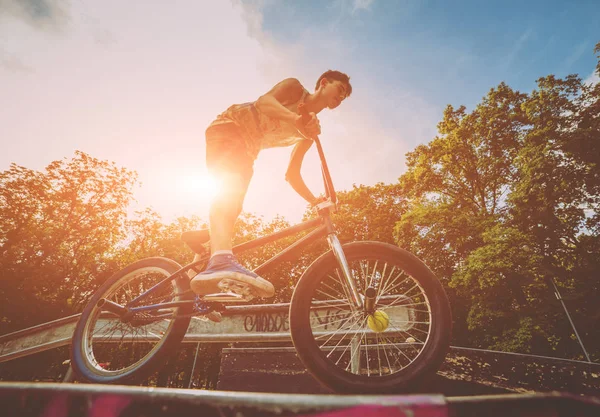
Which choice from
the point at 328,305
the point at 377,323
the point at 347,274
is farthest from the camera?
the point at 328,305

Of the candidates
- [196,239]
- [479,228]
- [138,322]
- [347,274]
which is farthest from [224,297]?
[479,228]

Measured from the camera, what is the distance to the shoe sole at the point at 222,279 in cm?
217

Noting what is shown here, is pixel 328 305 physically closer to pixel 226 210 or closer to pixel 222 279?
pixel 222 279

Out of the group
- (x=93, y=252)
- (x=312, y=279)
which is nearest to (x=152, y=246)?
(x=93, y=252)

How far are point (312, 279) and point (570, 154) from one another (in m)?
22.0

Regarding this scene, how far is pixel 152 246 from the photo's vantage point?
81.5ft

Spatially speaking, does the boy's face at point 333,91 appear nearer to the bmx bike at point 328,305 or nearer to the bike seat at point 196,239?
the bmx bike at point 328,305

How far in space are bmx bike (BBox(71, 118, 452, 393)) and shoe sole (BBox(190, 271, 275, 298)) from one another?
6.8 inches

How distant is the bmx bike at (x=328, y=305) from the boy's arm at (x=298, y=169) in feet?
1.46

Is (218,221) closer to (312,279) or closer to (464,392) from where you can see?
(312,279)

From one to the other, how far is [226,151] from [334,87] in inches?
50.1

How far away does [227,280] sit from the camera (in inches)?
86.9

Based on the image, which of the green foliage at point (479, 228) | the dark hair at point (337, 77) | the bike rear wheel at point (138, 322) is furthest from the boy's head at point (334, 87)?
the green foliage at point (479, 228)

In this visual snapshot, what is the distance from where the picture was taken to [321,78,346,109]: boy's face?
292cm
